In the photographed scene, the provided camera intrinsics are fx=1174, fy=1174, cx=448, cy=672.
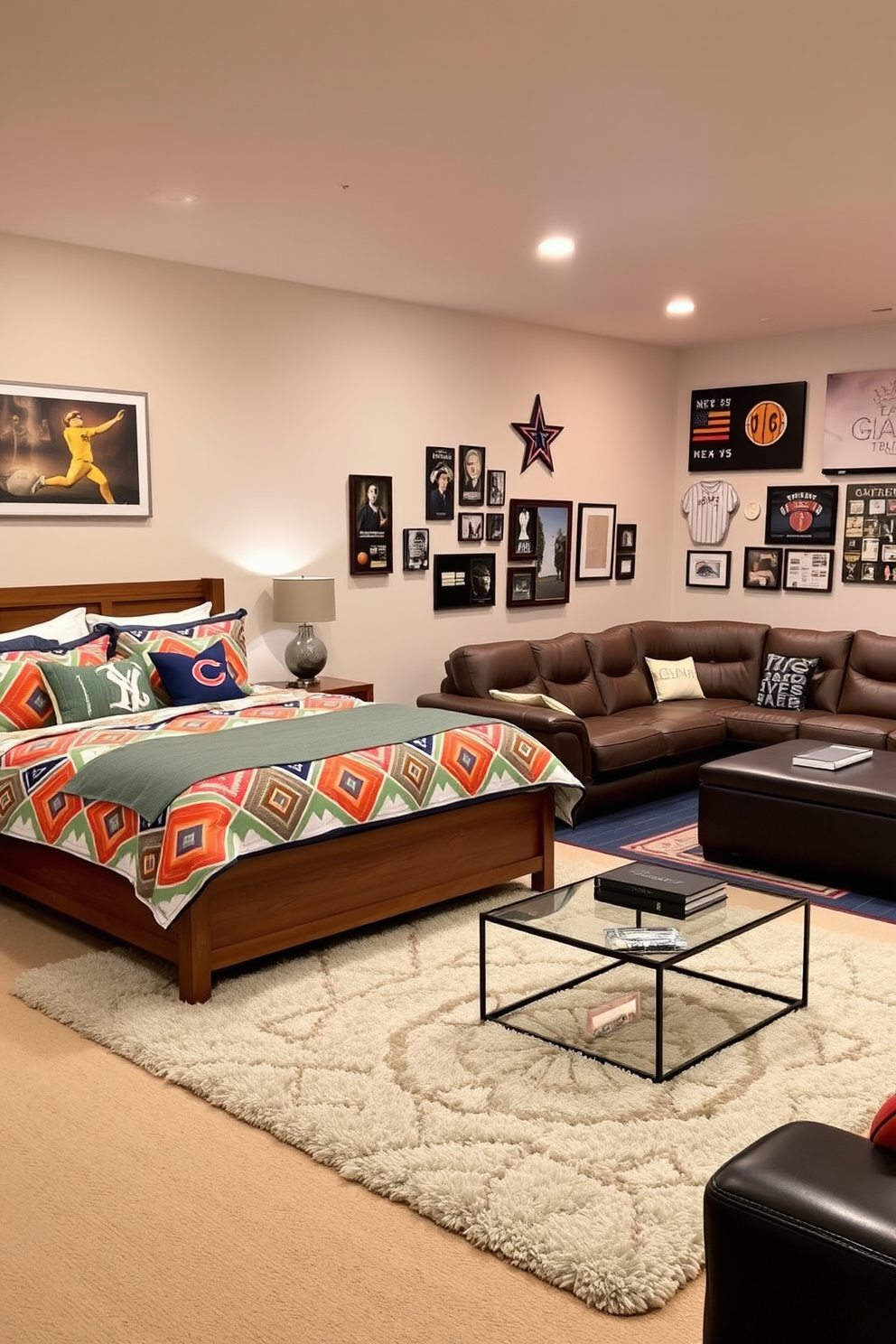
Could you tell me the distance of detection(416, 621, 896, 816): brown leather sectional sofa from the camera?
20.3ft

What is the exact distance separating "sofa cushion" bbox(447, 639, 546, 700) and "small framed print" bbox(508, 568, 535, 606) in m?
0.64

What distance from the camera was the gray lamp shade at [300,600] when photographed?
5859mm

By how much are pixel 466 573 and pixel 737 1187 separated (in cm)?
559

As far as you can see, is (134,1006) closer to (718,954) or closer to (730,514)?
(718,954)

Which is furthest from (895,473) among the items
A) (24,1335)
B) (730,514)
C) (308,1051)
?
(24,1335)

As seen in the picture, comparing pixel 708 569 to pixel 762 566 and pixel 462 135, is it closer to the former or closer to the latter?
pixel 762 566

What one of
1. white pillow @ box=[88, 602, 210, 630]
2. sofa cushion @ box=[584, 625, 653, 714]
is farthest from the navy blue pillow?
sofa cushion @ box=[584, 625, 653, 714]

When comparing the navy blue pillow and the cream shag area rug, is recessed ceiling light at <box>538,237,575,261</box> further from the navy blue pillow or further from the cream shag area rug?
the cream shag area rug

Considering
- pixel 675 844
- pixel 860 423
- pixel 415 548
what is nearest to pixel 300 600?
pixel 415 548

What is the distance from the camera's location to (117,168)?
410 cm

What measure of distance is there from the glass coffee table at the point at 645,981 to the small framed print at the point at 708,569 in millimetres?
4640

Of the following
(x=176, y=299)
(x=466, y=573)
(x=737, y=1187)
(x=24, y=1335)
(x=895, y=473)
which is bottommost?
(x=24, y=1335)

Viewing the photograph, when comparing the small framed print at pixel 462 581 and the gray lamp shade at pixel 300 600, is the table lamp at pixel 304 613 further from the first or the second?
the small framed print at pixel 462 581

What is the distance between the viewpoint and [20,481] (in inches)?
202
